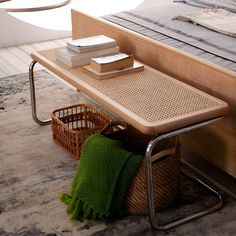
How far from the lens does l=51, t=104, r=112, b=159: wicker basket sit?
98.1 inches

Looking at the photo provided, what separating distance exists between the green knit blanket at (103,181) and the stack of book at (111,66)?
365 mm

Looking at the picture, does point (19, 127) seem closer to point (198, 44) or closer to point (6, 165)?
point (6, 165)

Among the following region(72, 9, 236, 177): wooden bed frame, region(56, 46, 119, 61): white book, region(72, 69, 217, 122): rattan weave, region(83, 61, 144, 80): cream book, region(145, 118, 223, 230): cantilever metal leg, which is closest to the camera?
region(145, 118, 223, 230): cantilever metal leg

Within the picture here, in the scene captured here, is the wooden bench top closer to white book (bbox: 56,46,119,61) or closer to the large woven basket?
white book (bbox: 56,46,119,61)

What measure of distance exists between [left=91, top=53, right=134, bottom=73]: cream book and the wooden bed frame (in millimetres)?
176

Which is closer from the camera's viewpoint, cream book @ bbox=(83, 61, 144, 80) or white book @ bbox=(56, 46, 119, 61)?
cream book @ bbox=(83, 61, 144, 80)

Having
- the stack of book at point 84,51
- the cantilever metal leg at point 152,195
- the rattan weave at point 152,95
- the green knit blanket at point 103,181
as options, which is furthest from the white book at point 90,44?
the cantilever metal leg at point 152,195

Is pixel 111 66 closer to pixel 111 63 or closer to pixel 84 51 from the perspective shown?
pixel 111 63

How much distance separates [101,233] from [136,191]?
0.69ft

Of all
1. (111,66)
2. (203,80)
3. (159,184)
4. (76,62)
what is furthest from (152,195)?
(76,62)

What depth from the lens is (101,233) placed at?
6.51 feet

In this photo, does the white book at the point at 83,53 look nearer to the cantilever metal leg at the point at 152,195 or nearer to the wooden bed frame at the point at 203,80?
the wooden bed frame at the point at 203,80

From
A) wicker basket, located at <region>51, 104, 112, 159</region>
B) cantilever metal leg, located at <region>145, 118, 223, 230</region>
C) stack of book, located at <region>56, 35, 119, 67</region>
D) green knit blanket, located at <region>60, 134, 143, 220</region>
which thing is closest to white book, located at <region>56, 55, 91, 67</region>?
stack of book, located at <region>56, 35, 119, 67</region>

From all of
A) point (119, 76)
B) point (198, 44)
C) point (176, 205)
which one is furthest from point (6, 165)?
point (198, 44)
